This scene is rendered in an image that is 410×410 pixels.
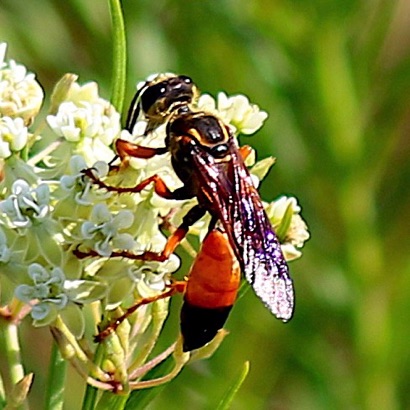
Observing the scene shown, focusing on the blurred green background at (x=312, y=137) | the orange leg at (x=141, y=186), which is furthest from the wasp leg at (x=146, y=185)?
the blurred green background at (x=312, y=137)

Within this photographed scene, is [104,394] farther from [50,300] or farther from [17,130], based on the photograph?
[17,130]

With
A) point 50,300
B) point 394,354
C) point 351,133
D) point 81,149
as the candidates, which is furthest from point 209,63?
point 50,300

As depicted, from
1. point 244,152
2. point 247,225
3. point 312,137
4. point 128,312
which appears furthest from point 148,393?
point 312,137

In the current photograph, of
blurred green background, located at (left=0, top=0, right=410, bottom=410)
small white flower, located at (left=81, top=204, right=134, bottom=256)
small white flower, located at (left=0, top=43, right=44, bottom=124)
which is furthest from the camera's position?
blurred green background, located at (left=0, top=0, right=410, bottom=410)

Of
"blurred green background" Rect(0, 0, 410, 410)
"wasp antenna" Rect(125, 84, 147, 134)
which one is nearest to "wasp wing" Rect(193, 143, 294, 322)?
"wasp antenna" Rect(125, 84, 147, 134)

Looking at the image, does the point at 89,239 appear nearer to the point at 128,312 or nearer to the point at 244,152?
the point at 128,312

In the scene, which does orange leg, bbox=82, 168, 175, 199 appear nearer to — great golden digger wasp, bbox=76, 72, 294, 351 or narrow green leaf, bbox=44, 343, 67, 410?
great golden digger wasp, bbox=76, 72, 294, 351

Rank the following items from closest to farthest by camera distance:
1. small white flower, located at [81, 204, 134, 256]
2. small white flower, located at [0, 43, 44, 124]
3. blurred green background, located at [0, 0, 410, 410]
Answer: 1. small white flower, located at [81, 204, 134, 256]
2. small white flower, located at [0, 43, 44, 124]
3. blurred green background, located at [0, 0, 410, 410]

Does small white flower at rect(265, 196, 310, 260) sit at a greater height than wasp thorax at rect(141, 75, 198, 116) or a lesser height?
lesser
